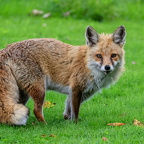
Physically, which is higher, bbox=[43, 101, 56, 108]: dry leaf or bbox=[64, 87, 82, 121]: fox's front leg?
bbox=[64, 87, 82, 121]: fox's front leg

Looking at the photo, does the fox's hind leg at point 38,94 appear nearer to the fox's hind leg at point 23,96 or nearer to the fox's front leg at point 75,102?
the fox's hind leg at point 23,96

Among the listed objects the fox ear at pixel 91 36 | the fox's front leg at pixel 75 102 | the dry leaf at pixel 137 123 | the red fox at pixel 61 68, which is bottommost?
the dry leaf at pixel 137 123

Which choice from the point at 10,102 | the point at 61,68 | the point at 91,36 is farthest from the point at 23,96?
the point at 91,36

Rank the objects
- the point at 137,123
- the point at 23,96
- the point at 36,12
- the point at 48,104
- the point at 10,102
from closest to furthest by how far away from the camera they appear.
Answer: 1. the point at 10,102
2. the point at 137,123
3. the point at 23,96
4. the point at 48,104
5. the point at 36,12

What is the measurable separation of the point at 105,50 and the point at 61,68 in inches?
43.5

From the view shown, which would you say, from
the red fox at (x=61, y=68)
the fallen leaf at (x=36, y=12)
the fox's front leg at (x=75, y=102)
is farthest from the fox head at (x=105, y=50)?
the fallen leaf at (x=36, y=12)

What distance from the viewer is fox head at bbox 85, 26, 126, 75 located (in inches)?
320

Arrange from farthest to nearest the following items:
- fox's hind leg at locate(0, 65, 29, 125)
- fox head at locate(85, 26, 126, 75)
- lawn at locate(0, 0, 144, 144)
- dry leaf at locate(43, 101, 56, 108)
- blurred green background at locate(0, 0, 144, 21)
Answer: blurred green background at locate(0, 0, 144, 21) → dry leaf at locate(43, 101, 56, 108) → fox head at locate(85, 26, 126, 75) → fox's hind leg at locate(0, 65, 29, 125) → lawn at locate(0, 0, 144, 144)

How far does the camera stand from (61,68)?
8.77 metres

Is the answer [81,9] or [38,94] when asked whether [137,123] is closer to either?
[38,94]

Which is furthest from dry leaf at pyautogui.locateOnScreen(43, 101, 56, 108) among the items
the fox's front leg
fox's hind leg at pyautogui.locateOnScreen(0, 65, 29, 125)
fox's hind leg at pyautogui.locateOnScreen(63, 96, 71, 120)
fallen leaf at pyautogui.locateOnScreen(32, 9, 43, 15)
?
fallen leaf at pyautogui.locateOnScreen(32, 9, 43, 15)

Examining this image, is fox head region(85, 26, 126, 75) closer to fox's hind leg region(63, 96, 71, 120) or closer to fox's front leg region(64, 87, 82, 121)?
fox's front leg region(64, 87, 82, 121)

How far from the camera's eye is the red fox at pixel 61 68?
8.16 meters

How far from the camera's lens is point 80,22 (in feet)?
67.6
